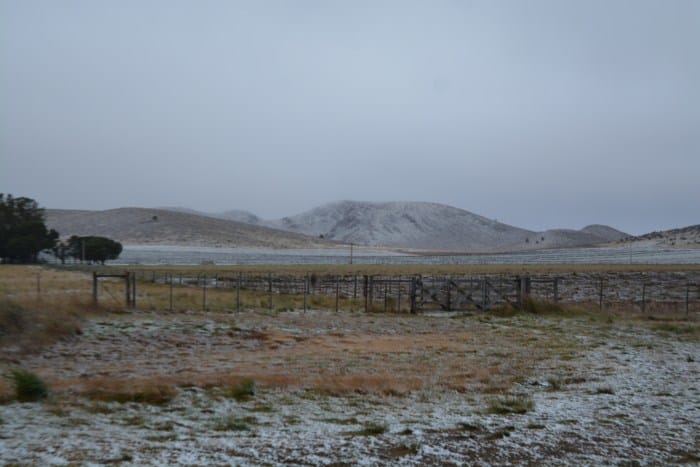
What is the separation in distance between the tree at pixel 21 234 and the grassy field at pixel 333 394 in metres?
51.3

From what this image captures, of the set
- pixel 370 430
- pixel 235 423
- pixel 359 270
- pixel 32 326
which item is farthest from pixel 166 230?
pixel 370 430

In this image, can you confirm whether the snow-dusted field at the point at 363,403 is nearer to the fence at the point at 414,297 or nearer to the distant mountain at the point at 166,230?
the fence at the point at 414,297

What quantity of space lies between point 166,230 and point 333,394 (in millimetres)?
146022

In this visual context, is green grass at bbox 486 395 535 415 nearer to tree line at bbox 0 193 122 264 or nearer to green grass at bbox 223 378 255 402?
green grass at bbox 223 378 255 402

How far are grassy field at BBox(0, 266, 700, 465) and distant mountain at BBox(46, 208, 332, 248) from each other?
121696 millimetres

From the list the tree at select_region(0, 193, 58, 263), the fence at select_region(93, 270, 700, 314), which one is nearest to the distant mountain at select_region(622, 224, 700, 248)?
the fence at select_region(93, 270, 700, 314)

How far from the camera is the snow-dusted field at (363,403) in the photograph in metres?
7.77

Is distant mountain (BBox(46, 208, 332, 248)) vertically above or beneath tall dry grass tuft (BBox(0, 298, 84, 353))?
above

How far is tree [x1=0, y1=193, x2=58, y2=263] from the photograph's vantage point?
67062mm

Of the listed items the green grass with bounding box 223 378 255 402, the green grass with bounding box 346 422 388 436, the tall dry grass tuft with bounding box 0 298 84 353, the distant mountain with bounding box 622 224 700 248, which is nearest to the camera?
the green grass with bounding box 346 422 388 436

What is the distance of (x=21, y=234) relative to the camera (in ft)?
224

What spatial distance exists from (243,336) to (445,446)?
13.4m

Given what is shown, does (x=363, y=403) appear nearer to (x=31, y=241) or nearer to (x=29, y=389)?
(x=29, y=389)

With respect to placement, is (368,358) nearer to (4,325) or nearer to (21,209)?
(4,325)
